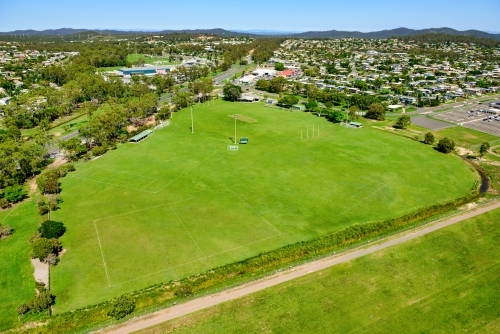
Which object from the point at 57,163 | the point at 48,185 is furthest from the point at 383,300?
the point at 57,163

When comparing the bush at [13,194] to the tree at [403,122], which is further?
the tree at [403,122]

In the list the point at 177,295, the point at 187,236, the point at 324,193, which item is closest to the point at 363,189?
the point at 324,193

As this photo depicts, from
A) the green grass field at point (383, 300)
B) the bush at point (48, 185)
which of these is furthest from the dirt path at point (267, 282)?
the bush at point (48, 185)

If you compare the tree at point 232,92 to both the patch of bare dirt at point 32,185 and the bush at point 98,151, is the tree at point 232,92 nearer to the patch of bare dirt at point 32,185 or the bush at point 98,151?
the bush at point 98,151

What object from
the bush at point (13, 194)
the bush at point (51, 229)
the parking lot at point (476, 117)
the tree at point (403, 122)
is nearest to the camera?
the bush at point (51, 229)

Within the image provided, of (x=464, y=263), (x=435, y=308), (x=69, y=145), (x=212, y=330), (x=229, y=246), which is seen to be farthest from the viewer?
(x=69, y=145)

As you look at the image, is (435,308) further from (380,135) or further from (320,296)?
(380,135)

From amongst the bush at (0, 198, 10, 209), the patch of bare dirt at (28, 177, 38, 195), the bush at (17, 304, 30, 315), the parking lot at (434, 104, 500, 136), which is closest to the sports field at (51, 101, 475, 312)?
the bush at (17, 304, 30, 315)

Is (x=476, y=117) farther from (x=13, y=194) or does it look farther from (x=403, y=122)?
(x=13, y=194)
